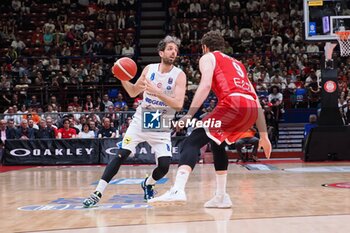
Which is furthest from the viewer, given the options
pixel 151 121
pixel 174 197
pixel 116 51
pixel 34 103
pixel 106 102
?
pixel 116 51

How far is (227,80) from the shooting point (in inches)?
252

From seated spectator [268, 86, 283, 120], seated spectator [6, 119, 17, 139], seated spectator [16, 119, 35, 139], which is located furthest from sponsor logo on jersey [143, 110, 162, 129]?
seated spectator [268, 86, 283, 120]

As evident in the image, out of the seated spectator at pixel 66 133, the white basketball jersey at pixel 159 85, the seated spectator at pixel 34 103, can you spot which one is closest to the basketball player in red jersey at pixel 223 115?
the white basketball jersey at pixel 159 85

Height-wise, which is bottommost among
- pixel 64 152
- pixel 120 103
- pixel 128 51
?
pixel 64 152

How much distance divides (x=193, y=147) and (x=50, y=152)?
12.0 metres

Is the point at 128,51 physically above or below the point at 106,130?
above

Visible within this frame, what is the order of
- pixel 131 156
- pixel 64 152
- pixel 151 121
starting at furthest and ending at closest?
pixel 64 152, pixel 131 156, pixel 151 121

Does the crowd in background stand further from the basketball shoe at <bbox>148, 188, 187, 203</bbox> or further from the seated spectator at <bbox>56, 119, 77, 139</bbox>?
the basketball shoe at <bbox>148, 188, 187, 203</bbox>

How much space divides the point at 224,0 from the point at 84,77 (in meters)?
8.15

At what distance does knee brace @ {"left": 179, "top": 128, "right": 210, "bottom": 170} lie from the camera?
631 cm

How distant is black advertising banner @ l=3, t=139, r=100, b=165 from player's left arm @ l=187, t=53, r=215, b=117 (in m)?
11.5

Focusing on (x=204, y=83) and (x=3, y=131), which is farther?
(x=3, y=131)

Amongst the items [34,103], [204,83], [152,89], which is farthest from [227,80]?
[34,103]

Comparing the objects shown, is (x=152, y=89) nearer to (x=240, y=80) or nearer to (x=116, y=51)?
(x=240, y=80)
